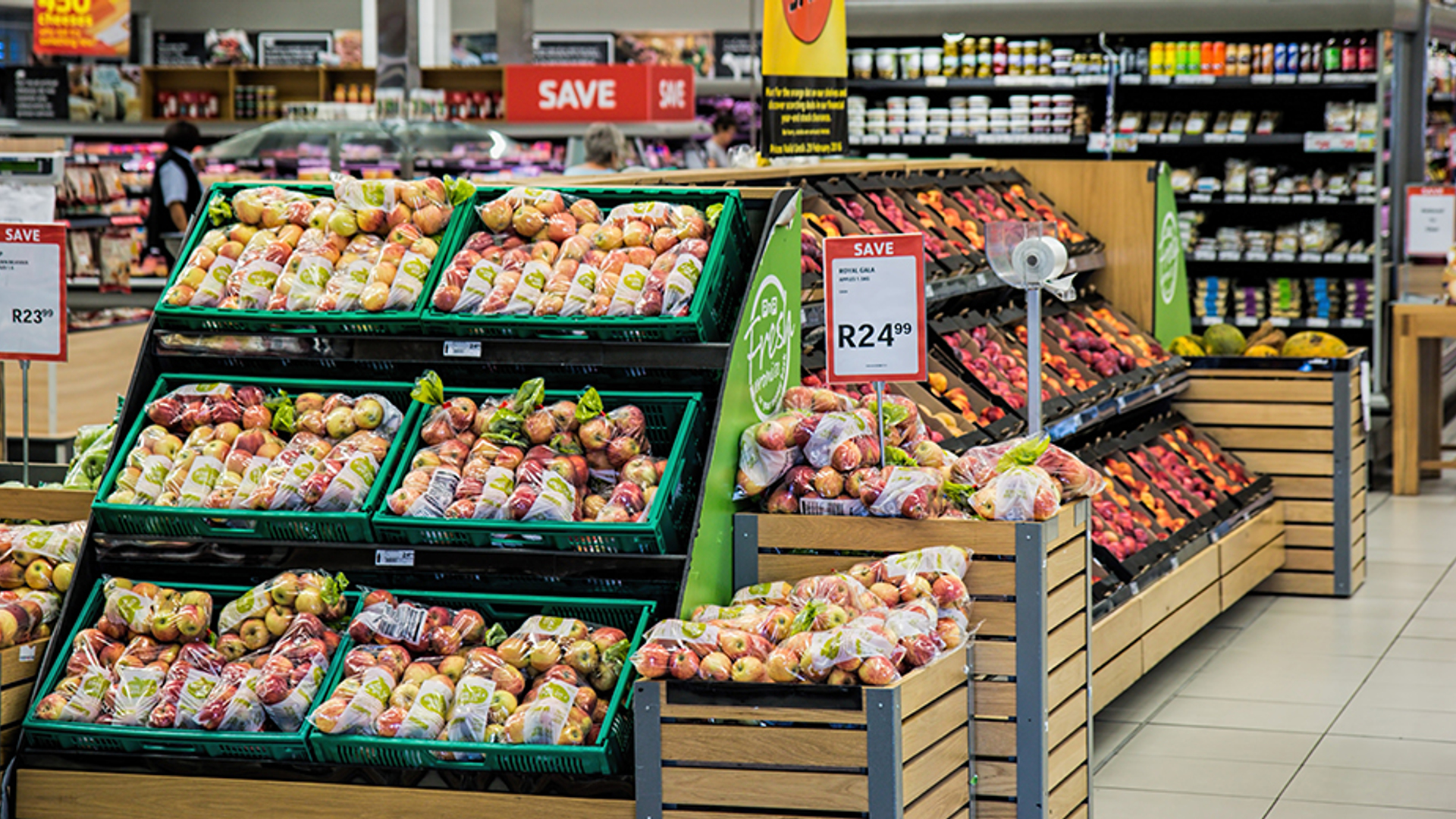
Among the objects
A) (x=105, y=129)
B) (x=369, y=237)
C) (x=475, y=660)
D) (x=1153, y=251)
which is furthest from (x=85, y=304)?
(x=475, y=660)

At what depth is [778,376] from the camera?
13.2 feet

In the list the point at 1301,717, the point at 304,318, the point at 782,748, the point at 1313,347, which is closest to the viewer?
the point at 782,748

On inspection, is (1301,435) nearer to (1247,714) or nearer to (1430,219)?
(1247,714)

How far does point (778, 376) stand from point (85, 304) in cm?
787

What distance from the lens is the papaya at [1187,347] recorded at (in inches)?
285

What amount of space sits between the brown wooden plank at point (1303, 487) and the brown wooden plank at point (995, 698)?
3.79 metres

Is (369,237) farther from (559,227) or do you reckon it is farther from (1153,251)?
(1153,251)

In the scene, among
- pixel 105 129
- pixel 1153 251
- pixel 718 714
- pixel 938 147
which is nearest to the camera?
pixel 718 714

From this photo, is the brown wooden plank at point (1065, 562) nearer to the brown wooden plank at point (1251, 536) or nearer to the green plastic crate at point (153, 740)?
the green plastic crate at point (153, 740)

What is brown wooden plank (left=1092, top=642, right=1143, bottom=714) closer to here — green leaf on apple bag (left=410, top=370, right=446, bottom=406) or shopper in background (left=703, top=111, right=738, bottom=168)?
green leaf on apple bag (left=410, top=370, right=446, bottom=406)

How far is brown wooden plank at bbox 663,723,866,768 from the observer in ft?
9.95

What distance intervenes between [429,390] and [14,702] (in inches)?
40.8

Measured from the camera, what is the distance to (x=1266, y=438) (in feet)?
23.3

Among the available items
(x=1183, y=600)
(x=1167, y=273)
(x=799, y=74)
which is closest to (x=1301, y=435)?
(x=1167, y=273)
